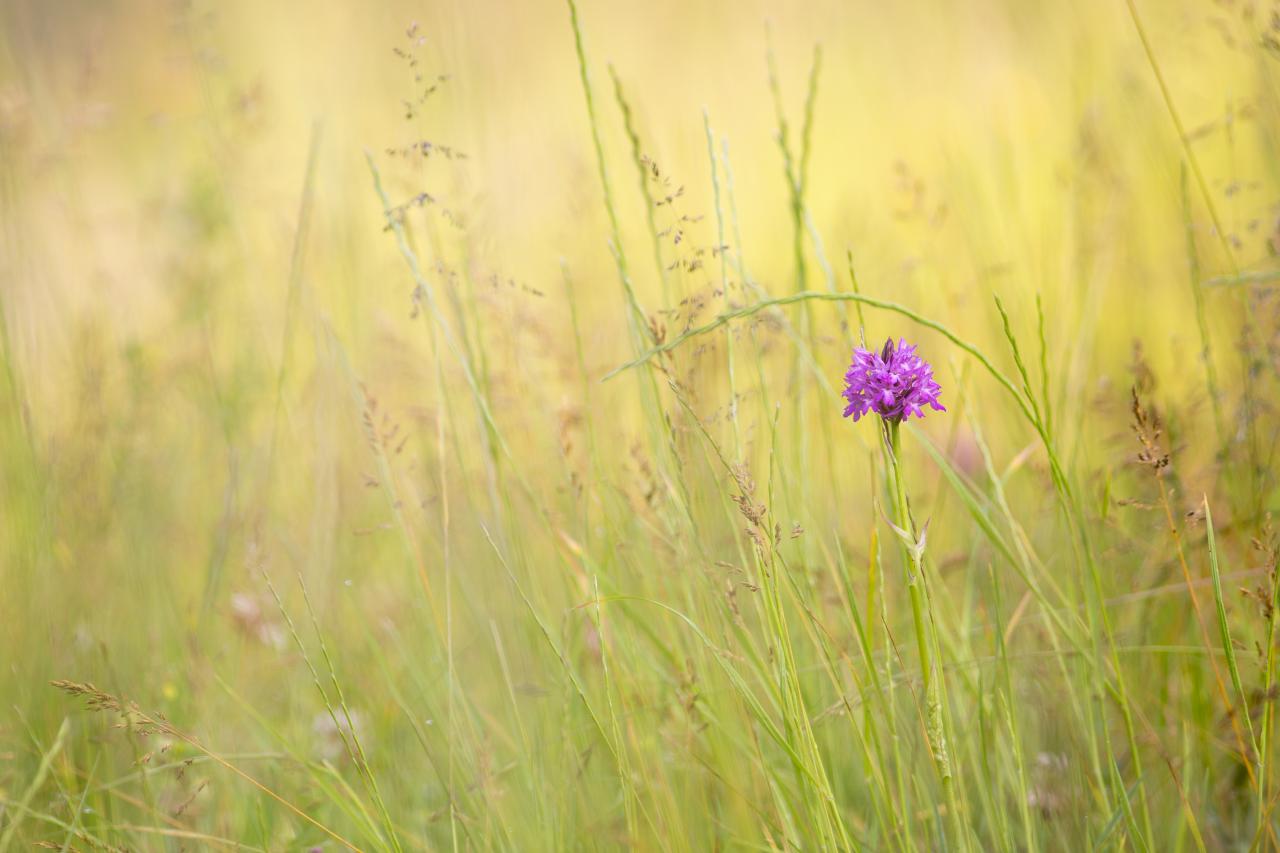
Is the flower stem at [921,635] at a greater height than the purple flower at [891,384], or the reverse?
the purple flower at [891,384]

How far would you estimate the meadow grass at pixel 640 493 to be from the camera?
1.05 metres

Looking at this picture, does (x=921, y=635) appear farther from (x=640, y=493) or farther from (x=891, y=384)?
(x=640, y=493)

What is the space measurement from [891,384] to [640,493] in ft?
1.82

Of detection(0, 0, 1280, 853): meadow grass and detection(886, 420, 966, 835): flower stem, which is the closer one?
detection(886, 420, 966, 835): flower stem

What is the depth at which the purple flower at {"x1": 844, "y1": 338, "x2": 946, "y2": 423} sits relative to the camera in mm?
860

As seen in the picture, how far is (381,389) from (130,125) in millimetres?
2684

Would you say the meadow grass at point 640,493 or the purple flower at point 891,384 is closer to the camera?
the purple flower at point 891,384

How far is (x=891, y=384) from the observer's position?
2.84 feet

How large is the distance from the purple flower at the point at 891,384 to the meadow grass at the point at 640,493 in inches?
1.4

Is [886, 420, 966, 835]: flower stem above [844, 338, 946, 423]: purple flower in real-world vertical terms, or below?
below

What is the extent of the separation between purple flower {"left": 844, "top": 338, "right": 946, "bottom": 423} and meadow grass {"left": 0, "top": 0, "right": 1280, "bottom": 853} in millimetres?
36

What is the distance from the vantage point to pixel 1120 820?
96cm

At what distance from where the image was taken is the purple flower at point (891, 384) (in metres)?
0.86

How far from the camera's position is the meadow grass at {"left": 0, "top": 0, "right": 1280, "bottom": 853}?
105 cm
